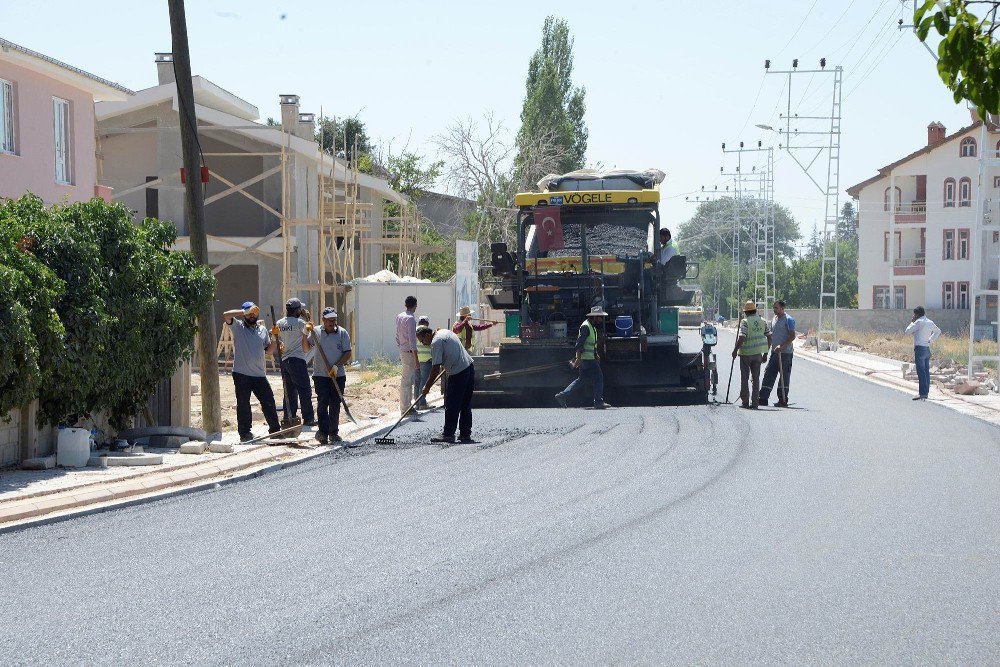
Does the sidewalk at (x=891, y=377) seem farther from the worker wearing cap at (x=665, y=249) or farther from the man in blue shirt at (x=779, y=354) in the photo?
the worker wearing cap at (x=665, y=249)

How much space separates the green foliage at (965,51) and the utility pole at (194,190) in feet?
34.5

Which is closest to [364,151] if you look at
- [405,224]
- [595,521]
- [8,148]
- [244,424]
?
[405,224]

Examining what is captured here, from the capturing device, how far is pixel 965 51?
4.46 meters

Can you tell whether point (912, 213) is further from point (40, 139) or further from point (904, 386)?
point (40, 139)

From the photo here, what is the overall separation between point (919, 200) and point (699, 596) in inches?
2660

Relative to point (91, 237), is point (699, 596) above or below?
below

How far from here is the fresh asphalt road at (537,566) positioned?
586 centimetres

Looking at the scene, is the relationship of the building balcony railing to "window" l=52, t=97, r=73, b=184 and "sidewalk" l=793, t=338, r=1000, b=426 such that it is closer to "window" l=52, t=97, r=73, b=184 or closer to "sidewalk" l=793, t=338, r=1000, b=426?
"sidewalk" l=793, t=338, r=1000, b=426

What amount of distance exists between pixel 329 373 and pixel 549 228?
20.3 ft

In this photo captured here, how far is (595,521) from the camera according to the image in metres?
9.04

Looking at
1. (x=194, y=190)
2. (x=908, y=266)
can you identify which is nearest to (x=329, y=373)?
(x=194, y=190)

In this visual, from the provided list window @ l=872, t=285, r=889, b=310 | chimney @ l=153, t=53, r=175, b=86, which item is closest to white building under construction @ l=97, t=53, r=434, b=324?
chimney @ l=153, t=53, r=175, b=86

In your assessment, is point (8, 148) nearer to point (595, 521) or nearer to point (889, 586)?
point (595, 521)

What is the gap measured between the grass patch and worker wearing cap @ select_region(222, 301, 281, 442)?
894 inches
